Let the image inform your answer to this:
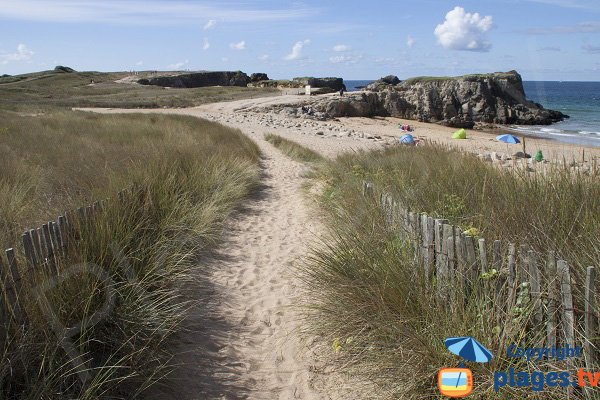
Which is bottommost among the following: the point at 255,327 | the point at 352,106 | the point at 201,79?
the point at 255,327

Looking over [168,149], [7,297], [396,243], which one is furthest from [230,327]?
[168,149]

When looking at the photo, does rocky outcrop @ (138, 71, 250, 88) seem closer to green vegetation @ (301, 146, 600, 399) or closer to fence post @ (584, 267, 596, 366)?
green vegetation @ (301, 146, 600, 399)

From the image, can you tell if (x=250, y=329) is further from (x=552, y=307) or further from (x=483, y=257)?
(x=552, y=307)

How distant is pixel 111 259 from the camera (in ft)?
13.8

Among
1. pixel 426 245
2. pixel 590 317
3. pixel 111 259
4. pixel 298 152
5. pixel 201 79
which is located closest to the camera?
pixel 590 317

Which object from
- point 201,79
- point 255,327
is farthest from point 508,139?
point 201,79

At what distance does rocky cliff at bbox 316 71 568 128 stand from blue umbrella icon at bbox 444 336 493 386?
127 ft

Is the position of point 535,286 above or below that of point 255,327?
above

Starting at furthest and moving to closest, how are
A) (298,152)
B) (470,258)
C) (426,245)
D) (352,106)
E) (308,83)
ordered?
(308,83) → (352,106) → (298,152) → (426,245) → (470,258)

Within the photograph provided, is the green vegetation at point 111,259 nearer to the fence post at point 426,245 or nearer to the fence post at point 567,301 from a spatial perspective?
the fence post at point 426,245

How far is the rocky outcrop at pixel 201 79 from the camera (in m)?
83.6

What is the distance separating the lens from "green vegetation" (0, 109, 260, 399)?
303 centimetres

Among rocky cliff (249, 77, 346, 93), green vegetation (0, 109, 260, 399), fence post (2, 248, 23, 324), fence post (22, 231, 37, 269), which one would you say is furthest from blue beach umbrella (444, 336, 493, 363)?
rocky cliff (249, 77, 346, 93)

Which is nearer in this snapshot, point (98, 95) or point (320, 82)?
point (98, 95)
